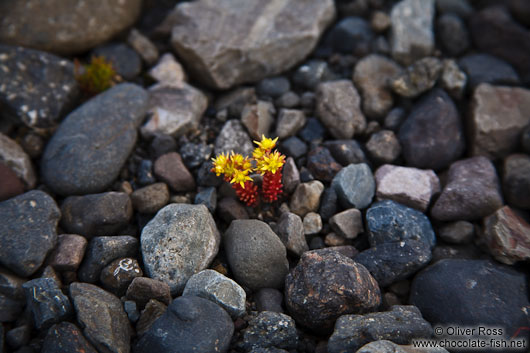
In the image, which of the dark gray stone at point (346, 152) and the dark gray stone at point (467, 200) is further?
the dark gray stone at point (346, 152)

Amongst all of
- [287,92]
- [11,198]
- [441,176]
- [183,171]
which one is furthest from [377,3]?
[11,198]

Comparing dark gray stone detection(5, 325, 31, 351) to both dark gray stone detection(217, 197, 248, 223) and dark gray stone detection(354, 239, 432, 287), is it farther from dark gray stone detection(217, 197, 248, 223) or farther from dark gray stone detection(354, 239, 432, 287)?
dark gray stone detection(354, 239, 432, 287)

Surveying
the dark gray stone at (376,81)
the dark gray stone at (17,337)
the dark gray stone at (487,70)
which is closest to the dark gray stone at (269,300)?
the dark gray stone at (17,337)

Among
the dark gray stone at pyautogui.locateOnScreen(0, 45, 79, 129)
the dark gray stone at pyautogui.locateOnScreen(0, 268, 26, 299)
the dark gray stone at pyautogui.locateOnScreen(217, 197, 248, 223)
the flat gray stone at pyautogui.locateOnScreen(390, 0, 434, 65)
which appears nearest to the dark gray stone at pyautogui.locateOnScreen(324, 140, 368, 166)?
the dark gray stone at pyautogui.locateOnScreen(217, 197, 248, 223)

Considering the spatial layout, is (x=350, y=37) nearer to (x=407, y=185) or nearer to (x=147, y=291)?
(x=407, y=185)

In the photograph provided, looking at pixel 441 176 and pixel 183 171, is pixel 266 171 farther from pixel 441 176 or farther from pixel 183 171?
pixel 441 176

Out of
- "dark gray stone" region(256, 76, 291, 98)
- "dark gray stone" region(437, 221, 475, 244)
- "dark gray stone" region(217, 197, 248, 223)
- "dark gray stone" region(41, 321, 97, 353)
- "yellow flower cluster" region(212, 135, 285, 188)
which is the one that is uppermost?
"dark gray stone" region(256, 76, 291, 98)

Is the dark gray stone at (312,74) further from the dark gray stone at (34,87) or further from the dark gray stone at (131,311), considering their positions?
the dark gray stone at (131,311)
